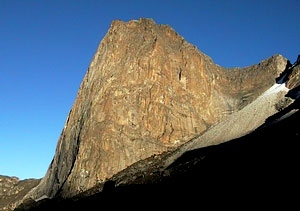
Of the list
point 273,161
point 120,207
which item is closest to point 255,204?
point 273,161

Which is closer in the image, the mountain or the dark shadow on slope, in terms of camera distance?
the dark shadow on slope

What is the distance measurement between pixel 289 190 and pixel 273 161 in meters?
21.8

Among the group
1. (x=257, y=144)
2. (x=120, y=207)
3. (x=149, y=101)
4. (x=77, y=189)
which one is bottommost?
(x=120, y=207)

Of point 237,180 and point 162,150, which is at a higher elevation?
point 162,150

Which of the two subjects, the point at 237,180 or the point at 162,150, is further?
the point at 162,150

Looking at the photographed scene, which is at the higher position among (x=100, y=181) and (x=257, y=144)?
(x=100, y=181)

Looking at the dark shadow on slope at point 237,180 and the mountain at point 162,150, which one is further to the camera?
the mountain at point 162,150

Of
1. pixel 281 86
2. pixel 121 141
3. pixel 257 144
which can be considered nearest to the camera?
pixel 257 144

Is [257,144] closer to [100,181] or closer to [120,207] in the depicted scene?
[120,207]

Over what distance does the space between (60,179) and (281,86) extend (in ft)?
307

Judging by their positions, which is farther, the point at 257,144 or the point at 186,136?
the point at 186,136

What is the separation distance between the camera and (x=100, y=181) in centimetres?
17175

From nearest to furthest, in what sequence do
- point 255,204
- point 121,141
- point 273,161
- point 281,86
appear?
point 255,204
point 273,161
point 281,86
point 121,141

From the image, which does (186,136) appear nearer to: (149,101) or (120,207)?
(149,101)
